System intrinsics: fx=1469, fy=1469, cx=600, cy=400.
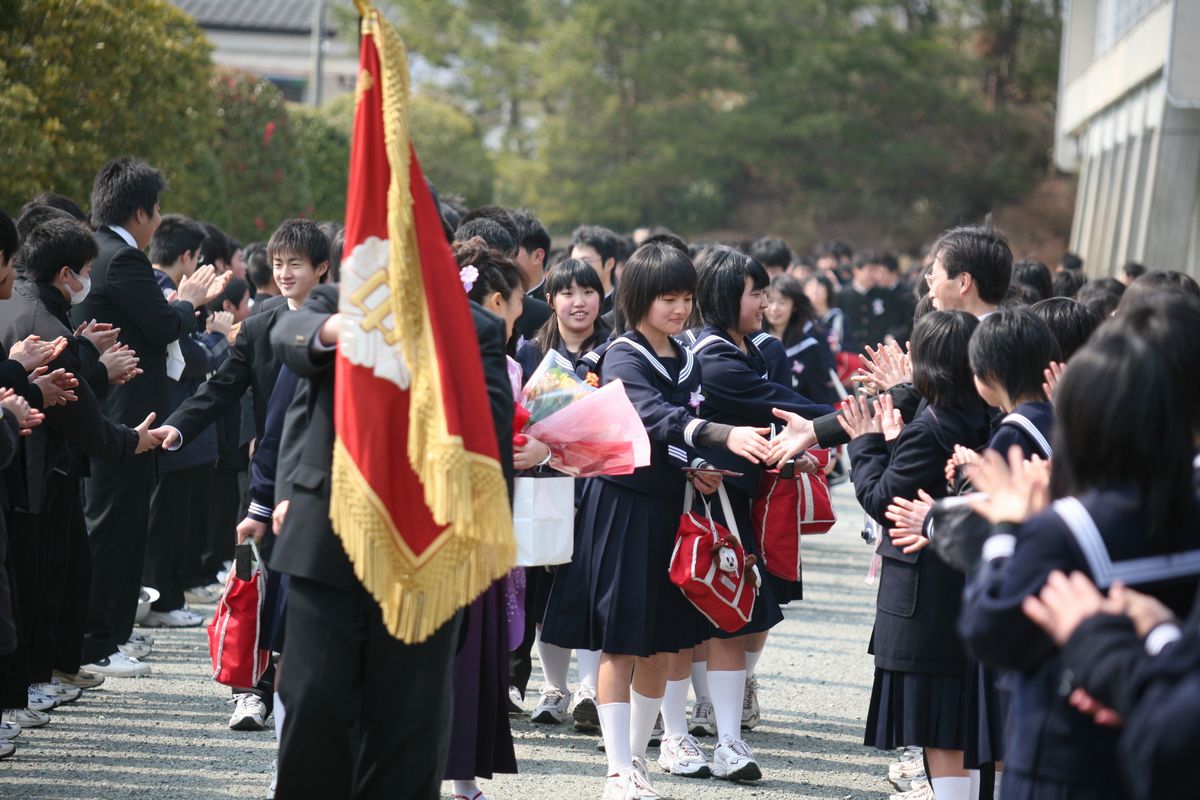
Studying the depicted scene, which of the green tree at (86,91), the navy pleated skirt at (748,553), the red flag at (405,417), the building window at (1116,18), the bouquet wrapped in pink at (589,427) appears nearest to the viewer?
the red flag at (405,417)

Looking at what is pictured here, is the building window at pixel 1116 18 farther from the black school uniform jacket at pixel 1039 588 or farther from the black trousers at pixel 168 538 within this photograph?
the black school uniform jacket at pixel 1039 588

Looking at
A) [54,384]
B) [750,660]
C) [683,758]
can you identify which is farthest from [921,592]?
[54,384]

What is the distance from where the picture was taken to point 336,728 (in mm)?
3809

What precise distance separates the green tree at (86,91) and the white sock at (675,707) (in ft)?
20.1

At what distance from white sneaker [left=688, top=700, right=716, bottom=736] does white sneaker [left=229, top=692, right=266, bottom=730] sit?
73.3 inches

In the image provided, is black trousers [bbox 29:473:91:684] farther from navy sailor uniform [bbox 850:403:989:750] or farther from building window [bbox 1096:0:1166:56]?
building window [bbox 1096:0:1166:56]

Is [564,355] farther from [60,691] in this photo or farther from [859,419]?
[60,691]

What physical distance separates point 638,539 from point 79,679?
2903 mm

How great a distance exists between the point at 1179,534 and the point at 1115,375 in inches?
13.4

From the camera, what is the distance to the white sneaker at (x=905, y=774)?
226 inches

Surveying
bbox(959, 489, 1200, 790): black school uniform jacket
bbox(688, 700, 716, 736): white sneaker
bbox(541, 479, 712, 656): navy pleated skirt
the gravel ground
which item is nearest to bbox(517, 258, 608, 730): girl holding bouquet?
the gravel ground

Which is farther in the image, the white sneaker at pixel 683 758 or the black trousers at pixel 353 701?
the white sneaker at pixel 683 758

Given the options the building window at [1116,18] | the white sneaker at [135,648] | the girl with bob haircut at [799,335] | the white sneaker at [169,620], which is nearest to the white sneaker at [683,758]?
the white sneaker at [135,648]

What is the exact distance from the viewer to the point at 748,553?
5797mm
